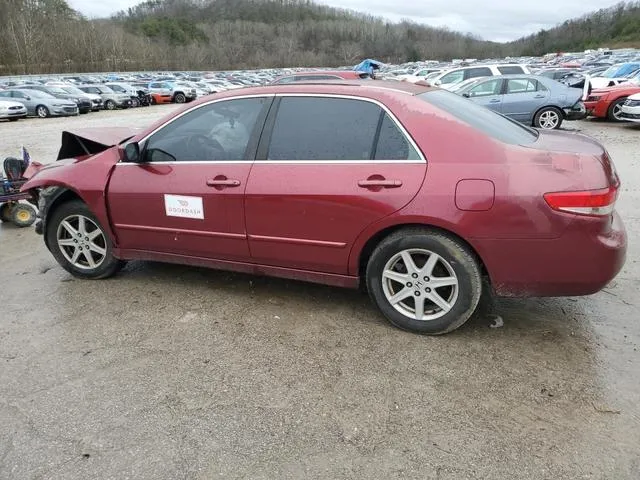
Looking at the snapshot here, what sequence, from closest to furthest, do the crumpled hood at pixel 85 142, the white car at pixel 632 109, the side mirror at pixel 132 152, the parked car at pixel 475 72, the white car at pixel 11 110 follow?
the side mirror at pixel 132 152, the crumpled hood at pixel 85 142, the white car at pixel 632 109, the parked car at pixel 475 72, the white car at pixel 11 110

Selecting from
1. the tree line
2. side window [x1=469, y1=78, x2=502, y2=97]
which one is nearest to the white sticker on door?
side window [x1=469, y1=78, x2=502, y2=97]

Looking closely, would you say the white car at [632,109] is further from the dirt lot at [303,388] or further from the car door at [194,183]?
the car door at [194,183]

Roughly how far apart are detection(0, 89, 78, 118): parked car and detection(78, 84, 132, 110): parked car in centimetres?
499

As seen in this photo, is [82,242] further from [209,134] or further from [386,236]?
[386,236]

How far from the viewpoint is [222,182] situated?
12.1ft

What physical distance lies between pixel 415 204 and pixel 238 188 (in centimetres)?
125

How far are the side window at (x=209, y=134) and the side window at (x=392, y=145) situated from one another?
3.14ft

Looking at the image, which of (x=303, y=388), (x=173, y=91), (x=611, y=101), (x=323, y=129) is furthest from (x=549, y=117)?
(x=173, y=91)

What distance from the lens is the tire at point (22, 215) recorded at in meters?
6.61

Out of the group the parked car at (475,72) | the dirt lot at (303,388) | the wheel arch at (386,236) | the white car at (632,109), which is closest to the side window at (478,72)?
the parked car at (475,72)

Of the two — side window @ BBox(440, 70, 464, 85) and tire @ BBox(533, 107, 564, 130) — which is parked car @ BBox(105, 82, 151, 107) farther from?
tire @ BBox(533, 107, 564, 130)

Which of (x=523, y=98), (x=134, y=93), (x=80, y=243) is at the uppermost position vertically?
(x=523, y=98)

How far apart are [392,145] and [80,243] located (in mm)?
2837

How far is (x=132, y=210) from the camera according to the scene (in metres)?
4.11
